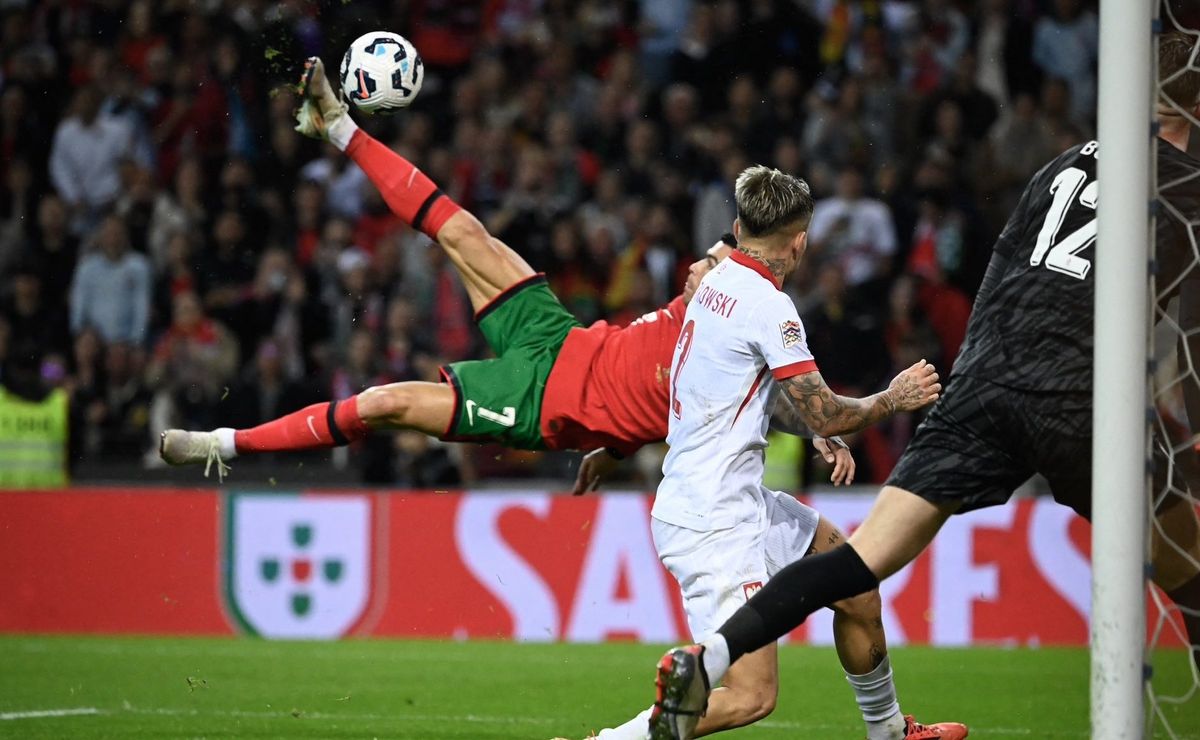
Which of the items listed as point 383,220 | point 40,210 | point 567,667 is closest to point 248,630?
point 567,667

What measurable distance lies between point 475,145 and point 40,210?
12.0ft

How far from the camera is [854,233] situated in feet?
42.1

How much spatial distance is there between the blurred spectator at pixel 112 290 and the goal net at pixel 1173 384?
9418 millimetres

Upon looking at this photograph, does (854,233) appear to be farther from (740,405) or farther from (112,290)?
(740,405)

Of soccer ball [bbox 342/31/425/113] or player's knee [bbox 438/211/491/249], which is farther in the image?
soccer ball [bbox 342/31/425/113]

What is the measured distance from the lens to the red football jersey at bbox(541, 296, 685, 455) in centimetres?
596

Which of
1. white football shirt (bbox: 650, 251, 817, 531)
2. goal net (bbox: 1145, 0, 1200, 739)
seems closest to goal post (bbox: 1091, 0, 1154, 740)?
goal net (bbox: 1145, 0, 1200, 739)

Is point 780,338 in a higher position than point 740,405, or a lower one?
higher

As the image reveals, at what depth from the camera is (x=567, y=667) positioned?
9406 millimetres

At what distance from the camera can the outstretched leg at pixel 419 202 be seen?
6383 millimetres

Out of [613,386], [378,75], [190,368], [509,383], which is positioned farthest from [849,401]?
[190,368]

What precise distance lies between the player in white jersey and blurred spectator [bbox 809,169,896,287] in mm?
7416

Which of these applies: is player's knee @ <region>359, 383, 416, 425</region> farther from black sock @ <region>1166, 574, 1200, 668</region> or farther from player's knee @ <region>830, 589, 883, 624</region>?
black sock @ <region>1166, 574, 1200, 668</region>

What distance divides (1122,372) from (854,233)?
8.37 m
